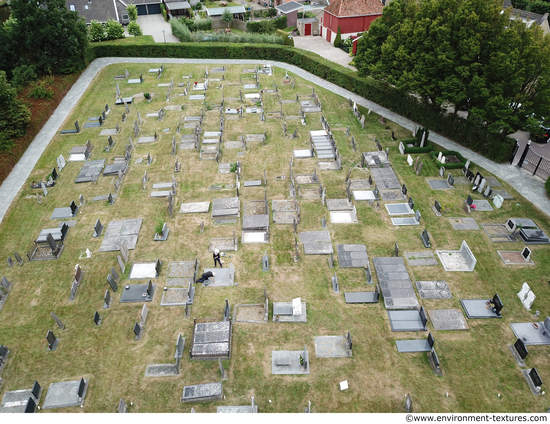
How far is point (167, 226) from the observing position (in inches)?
896

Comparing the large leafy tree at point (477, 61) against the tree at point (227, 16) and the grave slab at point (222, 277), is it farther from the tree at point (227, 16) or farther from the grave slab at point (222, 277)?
the tree at point (227, 16)

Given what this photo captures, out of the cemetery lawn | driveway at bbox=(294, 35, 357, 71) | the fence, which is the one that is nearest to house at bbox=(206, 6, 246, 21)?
driveway at bbox=(294, 35, 357, 71)

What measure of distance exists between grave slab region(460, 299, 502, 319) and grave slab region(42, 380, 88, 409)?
1657 centimetres

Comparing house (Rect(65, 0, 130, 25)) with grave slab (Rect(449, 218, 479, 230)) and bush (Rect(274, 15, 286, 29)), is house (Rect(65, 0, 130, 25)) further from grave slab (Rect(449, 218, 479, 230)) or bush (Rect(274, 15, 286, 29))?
grave slab (Rect(449, 218, 479, 230))

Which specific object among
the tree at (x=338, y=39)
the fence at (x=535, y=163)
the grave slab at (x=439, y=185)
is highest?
the tree at (x=338, y=39)

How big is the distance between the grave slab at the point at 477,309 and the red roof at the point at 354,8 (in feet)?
141

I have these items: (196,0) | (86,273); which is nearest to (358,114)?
(86,273)

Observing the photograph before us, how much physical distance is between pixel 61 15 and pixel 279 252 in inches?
1362

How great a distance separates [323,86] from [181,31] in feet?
76.3

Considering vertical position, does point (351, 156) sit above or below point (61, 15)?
below

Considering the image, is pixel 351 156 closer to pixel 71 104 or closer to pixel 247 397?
pixel 247 397

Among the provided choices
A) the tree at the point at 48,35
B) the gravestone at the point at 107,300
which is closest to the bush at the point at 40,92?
the tree at the point at 48,35

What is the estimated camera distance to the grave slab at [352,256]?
20.1 metres

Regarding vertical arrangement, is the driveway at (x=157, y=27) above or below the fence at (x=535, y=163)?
above
